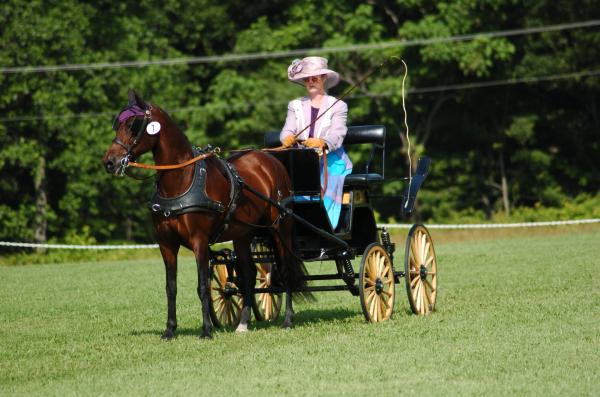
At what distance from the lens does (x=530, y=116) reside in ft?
130

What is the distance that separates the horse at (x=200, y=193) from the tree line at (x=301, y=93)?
2440 centimetres

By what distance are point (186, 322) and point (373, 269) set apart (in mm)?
2144

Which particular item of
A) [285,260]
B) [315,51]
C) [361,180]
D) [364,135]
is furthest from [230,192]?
[315,51]

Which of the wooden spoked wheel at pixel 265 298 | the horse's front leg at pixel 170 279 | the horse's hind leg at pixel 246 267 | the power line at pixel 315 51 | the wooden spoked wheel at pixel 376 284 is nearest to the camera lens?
A: the horse's front leg at pixel 170 279

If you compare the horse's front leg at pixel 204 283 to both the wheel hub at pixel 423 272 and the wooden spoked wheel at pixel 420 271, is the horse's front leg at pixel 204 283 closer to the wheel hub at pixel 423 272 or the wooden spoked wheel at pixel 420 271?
the wooden spoked wheel at pixel 420 271

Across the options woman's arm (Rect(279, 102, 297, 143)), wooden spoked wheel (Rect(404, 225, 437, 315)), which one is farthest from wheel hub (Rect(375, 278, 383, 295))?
woman's arm (Rect(279, 102, 297, 143))

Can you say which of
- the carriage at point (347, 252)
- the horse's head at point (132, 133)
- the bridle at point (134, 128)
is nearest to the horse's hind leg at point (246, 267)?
the carriage at point (347, 252)

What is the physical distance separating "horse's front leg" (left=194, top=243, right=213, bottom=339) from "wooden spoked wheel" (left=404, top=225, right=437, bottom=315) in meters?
2.21

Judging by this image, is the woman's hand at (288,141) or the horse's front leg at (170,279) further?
the woman's hand at (288,141)

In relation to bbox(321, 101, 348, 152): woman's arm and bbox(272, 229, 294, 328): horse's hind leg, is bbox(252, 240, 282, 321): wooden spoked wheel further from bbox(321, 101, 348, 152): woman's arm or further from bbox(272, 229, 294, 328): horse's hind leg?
bbox(321, 101, 348, 152): woman's arm

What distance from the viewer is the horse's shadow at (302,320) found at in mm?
11016

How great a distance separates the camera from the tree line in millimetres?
35094

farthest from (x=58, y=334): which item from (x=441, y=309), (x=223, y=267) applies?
(x=441, y=309)

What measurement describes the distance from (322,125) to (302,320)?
1.99 metres
